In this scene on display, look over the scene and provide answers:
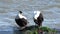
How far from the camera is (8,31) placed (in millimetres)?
3047

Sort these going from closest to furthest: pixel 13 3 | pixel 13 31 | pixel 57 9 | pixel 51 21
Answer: pixel 13 31 < pixel 51 21 < pixel 57 9 < pixel 13 3

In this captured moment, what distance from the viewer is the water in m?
3.44

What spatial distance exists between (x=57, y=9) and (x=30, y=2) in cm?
68

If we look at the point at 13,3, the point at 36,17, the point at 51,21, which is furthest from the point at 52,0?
the point at 36,17

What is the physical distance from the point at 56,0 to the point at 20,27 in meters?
2.07

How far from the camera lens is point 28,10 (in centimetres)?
421

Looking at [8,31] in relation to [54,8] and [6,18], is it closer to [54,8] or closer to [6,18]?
[6,18]

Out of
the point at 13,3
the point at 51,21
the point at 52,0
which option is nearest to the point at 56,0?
the point at 52,0

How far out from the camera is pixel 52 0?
4867 millimetres

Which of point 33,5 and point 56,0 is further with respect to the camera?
point 56,0

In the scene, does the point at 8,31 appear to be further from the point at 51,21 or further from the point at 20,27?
the point at 51,21

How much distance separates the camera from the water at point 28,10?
3.44 m

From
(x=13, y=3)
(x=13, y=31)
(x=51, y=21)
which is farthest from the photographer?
(x=13, y=3)

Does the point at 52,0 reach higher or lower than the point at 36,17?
higher
